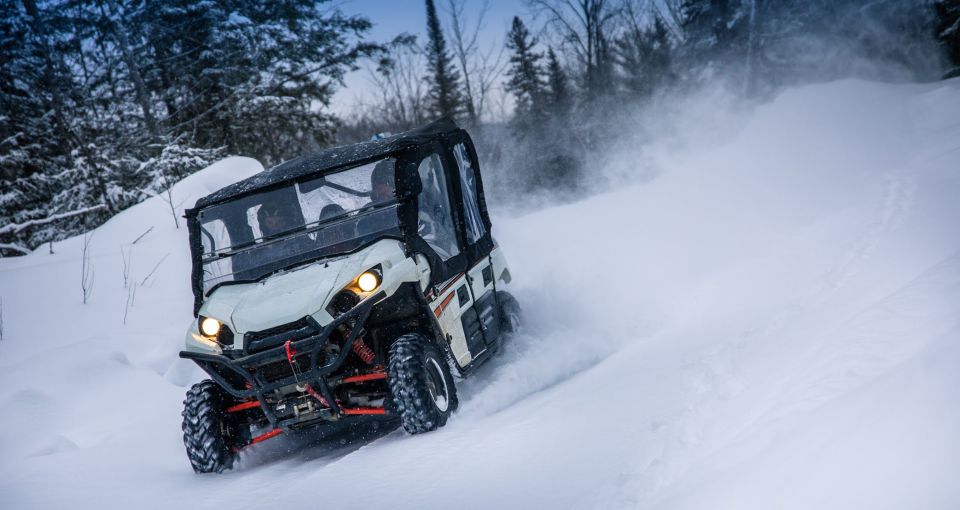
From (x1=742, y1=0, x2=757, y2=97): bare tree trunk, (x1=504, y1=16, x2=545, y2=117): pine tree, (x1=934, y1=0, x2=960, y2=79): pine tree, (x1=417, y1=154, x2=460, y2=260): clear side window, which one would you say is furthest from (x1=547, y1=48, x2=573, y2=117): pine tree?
(x1=417, y1=154, x2=460, y2=260): clear side window

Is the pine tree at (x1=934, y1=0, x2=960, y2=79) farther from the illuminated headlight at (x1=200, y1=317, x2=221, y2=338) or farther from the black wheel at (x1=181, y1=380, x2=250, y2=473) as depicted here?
the black wheel at (x1=181, y1=380, x2=250, y2=473)

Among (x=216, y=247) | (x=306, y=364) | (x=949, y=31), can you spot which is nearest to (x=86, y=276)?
(x=216, y=247)

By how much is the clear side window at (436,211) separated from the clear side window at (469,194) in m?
0.24

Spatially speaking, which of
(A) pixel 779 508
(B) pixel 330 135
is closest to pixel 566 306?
(A) pixel 779 508

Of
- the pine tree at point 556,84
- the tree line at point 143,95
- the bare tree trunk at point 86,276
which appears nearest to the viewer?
the bare tree trunk at point 86,276

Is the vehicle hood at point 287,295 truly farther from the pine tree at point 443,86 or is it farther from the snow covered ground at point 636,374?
the pine tree at point 443,86

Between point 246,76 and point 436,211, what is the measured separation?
55.4 ft

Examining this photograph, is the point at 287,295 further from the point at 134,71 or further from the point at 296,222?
the point at 134,71

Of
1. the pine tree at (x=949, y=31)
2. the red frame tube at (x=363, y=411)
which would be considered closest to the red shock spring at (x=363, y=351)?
the red frame tube at (x=363, y=411)

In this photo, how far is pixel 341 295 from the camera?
13.7ft

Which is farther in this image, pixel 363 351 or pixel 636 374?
pixel 636 374

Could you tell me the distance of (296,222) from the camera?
497cm

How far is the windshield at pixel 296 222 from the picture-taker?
4832 mm

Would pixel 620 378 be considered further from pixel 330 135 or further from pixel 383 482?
pixel 330 135
